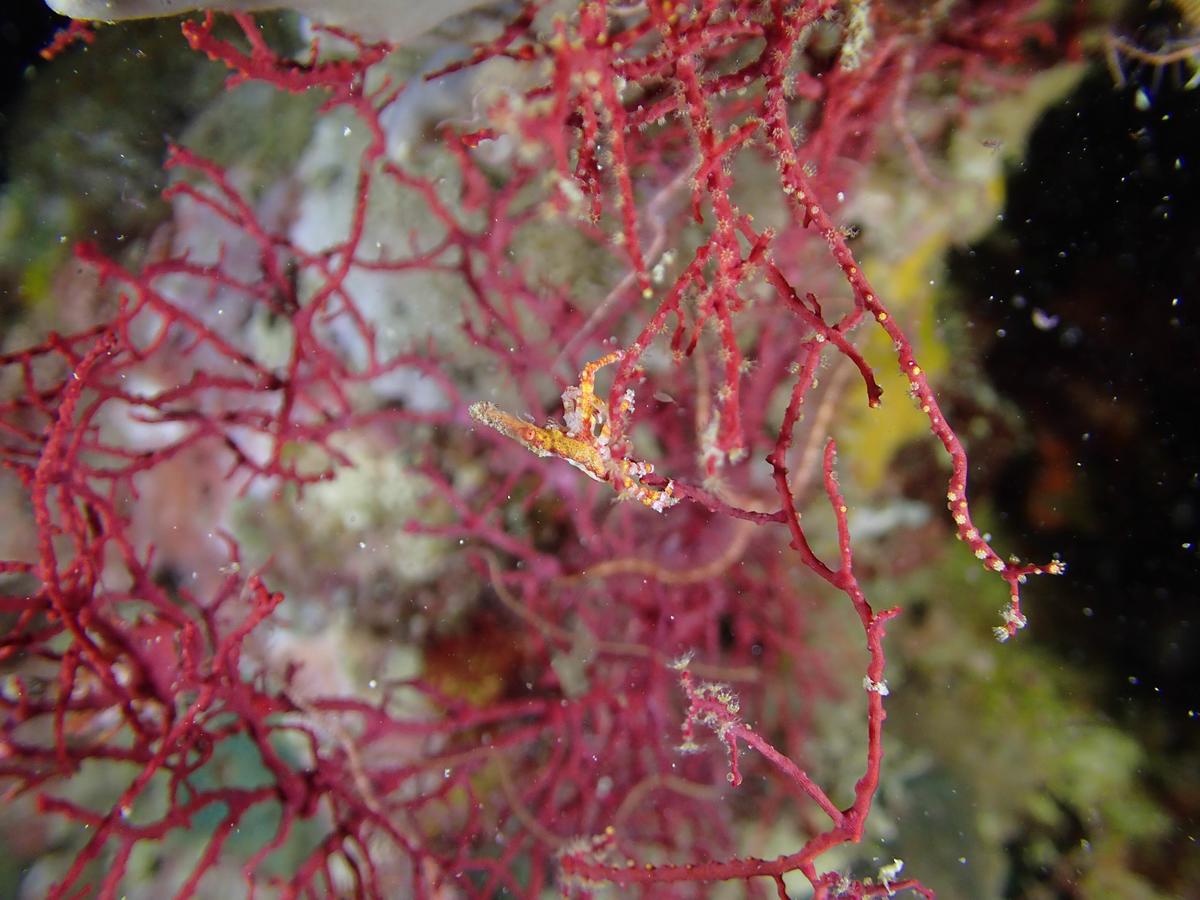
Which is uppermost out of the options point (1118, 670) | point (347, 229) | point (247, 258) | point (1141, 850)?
point (347, 229)

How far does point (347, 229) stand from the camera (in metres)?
3.56

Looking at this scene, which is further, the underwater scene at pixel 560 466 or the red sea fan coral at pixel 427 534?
the red sea fan coral at pixel 427 534

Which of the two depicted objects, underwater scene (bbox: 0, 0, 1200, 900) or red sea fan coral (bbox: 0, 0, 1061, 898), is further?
red sea fan coral (bbox: 0, 0, 1061, 898)

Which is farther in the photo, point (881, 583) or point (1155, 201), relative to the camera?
point (881, 583)

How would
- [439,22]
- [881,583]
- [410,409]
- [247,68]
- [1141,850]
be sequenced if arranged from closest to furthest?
1. [247,68]
2. [1141,850]
3. [439,22]
4. [881,583]
5. [410,409]

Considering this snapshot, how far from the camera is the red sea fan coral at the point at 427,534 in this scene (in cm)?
327

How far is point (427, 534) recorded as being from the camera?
3.63m

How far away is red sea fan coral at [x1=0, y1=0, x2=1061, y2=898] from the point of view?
3266 mm

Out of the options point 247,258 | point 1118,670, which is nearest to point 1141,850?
point 1118,670

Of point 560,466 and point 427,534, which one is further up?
point 560,466

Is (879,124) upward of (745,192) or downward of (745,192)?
upward

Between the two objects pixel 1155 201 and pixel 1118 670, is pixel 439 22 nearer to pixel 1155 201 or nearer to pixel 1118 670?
pixel 1155 201

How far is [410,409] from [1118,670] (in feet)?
11.4

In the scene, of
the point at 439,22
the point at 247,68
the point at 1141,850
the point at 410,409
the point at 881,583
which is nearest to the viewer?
the point at 247,68
